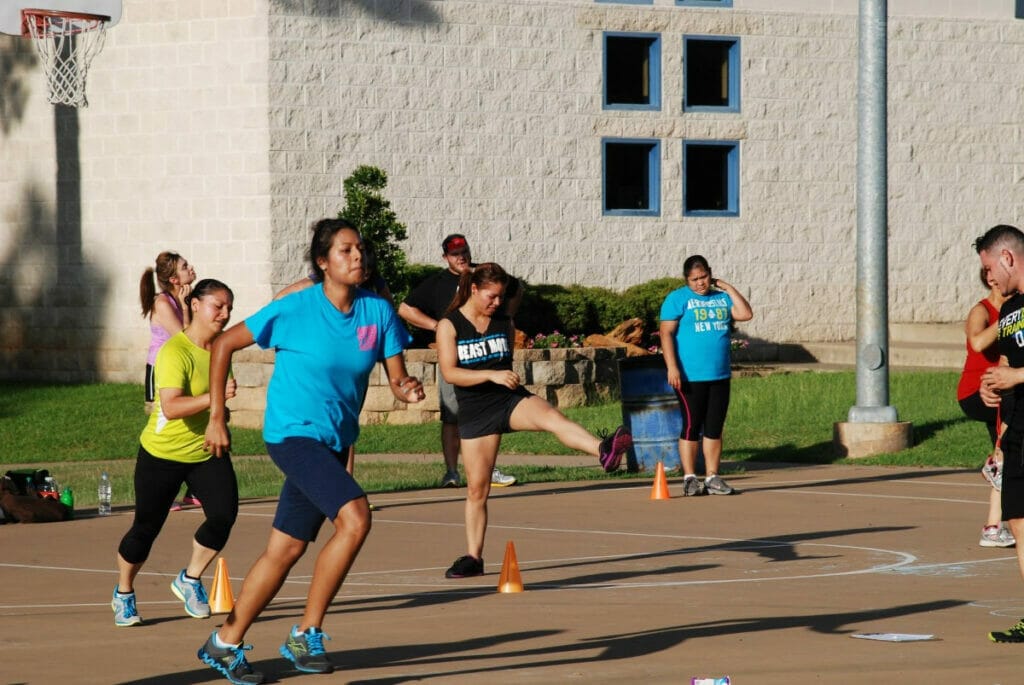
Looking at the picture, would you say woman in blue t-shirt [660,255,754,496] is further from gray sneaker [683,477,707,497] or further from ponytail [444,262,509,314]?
ponytail [444,262,509,314]

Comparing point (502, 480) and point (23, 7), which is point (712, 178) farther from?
point (502, 480)

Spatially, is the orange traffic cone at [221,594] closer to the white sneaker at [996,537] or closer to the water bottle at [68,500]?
the water bottle at [68,500]

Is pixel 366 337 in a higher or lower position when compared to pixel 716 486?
higher

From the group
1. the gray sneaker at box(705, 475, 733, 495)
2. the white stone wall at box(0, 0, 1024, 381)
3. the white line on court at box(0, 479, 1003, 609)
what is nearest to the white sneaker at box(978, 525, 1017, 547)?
the white line on court at box(0, 479, 1003, 609)

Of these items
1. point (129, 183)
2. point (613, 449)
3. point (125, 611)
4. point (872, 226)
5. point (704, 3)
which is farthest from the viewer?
point (704, 3)

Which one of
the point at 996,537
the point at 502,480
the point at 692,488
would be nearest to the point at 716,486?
the point at 692,488

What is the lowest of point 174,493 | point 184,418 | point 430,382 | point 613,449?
point 430,382

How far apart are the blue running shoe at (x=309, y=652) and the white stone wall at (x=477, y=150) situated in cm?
1777

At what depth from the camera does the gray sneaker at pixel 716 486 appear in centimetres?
1519

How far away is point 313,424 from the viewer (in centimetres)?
770

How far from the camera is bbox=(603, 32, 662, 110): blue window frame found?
27.8 meters

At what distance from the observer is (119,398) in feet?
81.7

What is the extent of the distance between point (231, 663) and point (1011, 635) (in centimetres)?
348

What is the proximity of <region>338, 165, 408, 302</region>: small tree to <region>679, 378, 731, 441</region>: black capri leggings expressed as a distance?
8.55 meters
